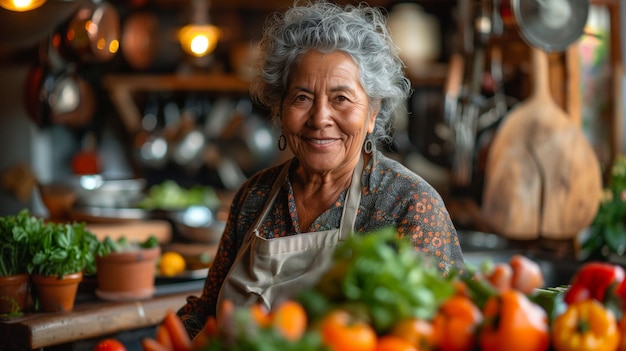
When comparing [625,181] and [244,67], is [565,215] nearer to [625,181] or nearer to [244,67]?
[625,181]

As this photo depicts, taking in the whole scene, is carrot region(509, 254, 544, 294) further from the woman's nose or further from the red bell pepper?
the woman's nose

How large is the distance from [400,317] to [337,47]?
3.16ft

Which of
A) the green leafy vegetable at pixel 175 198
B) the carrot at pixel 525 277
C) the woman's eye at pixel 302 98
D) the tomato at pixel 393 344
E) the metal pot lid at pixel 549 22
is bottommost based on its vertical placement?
the green leafy vegetable at pixel 175 198

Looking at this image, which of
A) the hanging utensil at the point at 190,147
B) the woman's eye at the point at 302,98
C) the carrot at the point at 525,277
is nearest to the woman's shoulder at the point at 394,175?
the woman's eye at the point at 302,98

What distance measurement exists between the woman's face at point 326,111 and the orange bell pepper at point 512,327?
85 centimetres

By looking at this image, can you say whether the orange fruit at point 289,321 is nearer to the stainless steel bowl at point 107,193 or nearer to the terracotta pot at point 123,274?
the terracotta pot at point 123,274

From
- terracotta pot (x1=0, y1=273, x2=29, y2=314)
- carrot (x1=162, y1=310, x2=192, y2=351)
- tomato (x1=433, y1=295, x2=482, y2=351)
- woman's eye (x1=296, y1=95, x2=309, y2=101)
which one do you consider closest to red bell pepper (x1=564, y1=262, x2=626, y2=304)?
tomato (x1=433, y1=295, x2=482, y2=351)

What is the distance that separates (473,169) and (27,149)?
4.41 metres

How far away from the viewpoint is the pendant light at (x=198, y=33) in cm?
461

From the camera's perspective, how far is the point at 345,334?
99 cm

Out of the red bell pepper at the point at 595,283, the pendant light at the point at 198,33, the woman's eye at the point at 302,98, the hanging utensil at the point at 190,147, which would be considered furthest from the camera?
the hanging utensil at the point at 190,147

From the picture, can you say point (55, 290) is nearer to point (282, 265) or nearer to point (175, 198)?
point (282, 265)

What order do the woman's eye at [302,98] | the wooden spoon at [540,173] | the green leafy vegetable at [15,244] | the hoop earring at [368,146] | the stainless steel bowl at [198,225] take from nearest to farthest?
1. the woman's eye at [302,98]
2. the hoop earring at [368,146]
3. the green leafy vegetable at [15,244]
4. the wooden spoon at [540,173]
5. the stainless steel bowl at [198,225]

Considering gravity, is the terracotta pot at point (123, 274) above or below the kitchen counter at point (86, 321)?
above
